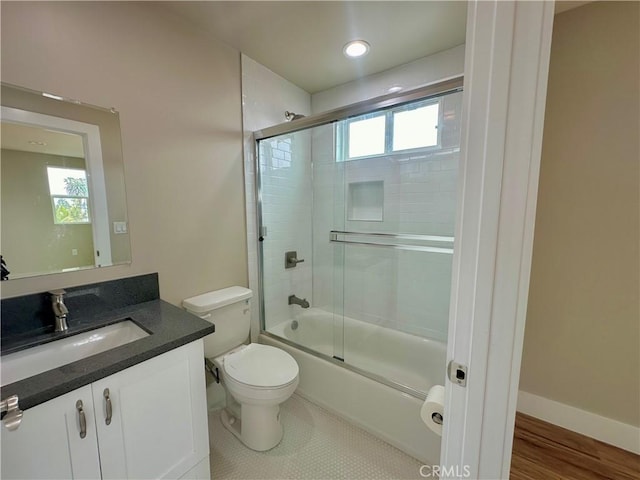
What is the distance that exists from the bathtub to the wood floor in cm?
45

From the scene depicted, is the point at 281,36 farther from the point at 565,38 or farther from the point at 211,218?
the point at 565,38

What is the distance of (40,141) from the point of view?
1171mm

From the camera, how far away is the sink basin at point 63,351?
0.99m

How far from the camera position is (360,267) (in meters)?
2.39

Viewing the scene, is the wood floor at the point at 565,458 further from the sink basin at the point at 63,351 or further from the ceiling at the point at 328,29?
the ceiling at the point at 328,29

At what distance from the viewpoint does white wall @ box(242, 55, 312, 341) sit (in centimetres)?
200

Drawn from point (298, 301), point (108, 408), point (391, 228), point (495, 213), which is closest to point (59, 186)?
point (108, 408)

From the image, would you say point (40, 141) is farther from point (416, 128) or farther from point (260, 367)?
point (416, 128)

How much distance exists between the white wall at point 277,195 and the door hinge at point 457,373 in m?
1.65

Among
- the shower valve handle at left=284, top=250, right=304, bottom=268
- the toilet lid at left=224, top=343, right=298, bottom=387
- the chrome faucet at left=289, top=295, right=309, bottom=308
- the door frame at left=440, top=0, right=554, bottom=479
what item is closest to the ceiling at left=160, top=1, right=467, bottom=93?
the door frame at left=440, top=0, right=554, bottom=479

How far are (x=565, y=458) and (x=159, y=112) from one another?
2.83 m

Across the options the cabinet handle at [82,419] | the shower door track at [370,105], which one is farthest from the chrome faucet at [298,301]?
the cabinet handle at [82,419]

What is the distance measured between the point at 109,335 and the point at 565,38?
9.05ft

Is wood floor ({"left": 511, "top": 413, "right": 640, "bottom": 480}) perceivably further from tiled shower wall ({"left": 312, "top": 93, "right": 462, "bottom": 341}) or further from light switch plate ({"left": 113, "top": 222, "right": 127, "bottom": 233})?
light switch plate ({"left": 113, "top": 222, "right": 127, "bottom": 233})
